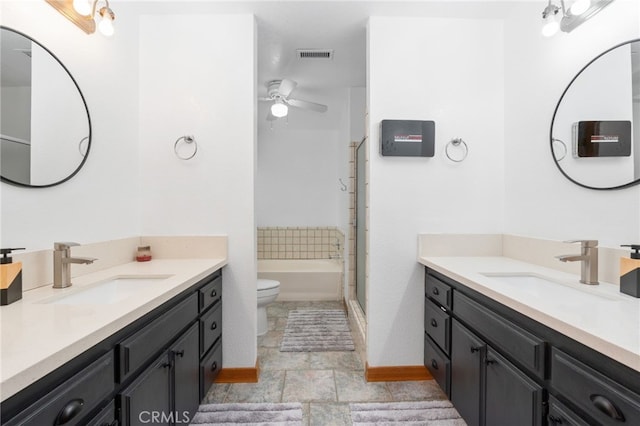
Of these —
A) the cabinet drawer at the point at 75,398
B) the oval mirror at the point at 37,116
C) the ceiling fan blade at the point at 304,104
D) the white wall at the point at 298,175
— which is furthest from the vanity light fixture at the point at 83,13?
the white wall at the point at 298,175

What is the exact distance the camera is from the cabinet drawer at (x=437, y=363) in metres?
1.63

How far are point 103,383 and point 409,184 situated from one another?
1790 mm

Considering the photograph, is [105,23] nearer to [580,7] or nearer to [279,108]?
[279,108]

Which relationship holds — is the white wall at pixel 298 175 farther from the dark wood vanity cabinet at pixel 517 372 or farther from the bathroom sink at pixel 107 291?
the bathroom sink at pixel 107 291

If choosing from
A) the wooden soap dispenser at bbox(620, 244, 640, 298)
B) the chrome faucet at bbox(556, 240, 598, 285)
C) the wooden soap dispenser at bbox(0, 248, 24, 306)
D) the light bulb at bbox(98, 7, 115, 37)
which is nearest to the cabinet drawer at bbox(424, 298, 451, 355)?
the chrome faucet at bbox(556, 240, 598, 285)

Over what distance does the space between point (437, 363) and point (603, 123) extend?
1.47 metres

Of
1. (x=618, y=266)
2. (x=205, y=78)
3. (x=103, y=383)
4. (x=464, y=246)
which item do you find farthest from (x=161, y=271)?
(x=618, y=266)

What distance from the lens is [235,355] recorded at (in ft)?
6.52

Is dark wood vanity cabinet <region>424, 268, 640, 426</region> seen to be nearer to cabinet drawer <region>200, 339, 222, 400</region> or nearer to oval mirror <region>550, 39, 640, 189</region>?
oval mirror <region>550, 39, 640, 189</region>

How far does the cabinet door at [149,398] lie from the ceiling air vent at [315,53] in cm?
221

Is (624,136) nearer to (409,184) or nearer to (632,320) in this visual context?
(632,320)

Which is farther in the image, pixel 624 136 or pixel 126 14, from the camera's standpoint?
pixel 126 14

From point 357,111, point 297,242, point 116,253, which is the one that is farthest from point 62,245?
point 297,242

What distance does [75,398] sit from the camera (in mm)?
769
